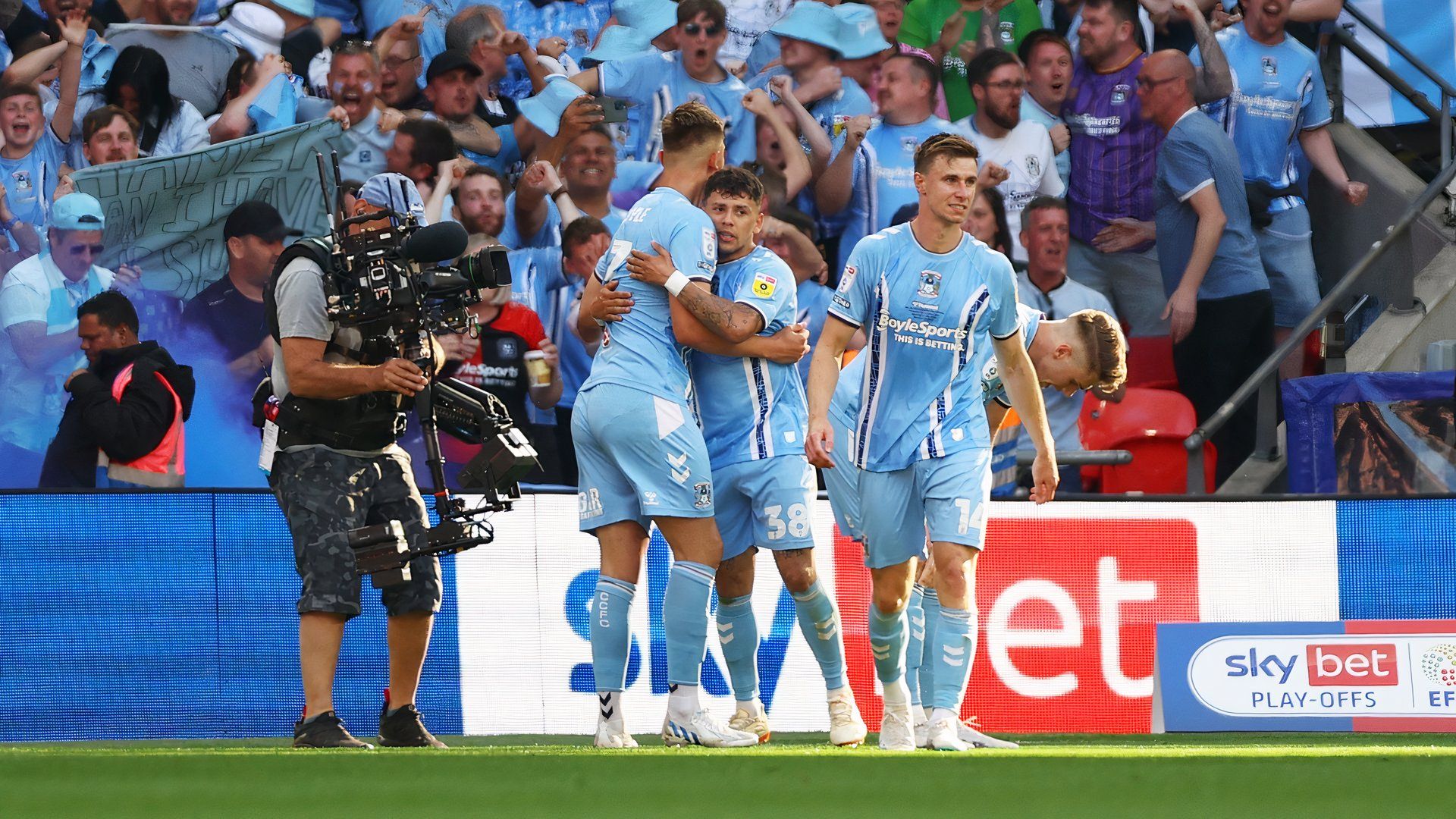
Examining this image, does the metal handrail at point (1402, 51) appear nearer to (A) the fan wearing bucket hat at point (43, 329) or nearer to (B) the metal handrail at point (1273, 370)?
(B) the metal handrail at point (1273, 370)

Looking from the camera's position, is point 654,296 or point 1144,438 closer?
point 654,296

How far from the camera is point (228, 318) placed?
9805mm

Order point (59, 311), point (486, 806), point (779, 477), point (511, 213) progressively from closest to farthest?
point (486, 806)
point (779, 477)
point (59, 311)
point (511, 213)

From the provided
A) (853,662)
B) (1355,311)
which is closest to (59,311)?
(853,662)

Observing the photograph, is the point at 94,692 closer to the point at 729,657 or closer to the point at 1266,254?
the point at 729,657

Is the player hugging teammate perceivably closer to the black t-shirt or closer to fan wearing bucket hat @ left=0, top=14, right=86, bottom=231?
the black t-shirt

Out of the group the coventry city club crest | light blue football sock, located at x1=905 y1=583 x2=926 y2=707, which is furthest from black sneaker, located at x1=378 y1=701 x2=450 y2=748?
the coventry city club crest

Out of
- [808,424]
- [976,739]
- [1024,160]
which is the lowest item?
[976,739]

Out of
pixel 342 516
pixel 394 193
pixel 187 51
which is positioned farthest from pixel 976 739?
pixel 187 51

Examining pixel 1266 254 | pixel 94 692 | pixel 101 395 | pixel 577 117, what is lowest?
pixel 94 692

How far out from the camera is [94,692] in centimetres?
744

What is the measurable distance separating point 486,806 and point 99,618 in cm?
436

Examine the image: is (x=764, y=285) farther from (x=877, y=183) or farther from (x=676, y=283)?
(x=877, y=183)

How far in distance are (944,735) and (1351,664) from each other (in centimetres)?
321
